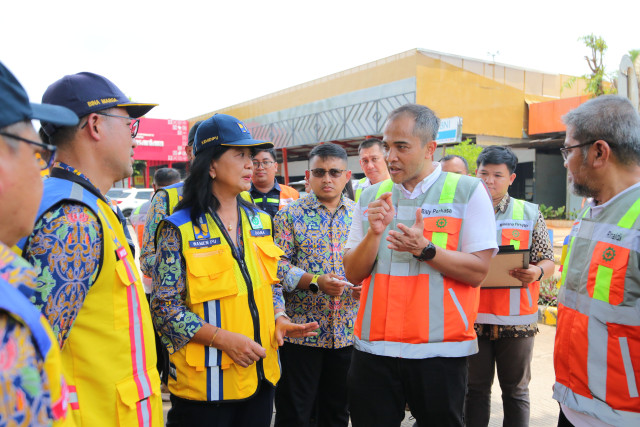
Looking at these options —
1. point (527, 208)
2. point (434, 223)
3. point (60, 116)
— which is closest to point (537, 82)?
point (527, 208)

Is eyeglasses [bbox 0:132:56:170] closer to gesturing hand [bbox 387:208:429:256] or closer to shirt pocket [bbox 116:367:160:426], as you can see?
shirt pocket [bbox 116:367:160:426]

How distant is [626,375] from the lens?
1.89 m

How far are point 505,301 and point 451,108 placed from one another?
17.6m

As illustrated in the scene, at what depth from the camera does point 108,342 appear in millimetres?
1563

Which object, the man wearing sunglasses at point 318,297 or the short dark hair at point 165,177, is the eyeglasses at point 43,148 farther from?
the short dark hair at point 165,177

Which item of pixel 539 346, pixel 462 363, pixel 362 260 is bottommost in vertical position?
pixel 539 346

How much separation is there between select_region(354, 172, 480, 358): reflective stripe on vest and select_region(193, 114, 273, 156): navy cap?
3.02 feet

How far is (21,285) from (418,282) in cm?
181

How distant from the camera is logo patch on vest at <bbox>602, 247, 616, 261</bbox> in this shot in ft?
6.52

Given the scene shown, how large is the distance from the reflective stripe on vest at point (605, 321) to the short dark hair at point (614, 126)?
19 centimetres

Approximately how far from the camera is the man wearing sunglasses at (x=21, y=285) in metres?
0.81

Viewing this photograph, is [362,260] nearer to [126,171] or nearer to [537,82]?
[126,171]

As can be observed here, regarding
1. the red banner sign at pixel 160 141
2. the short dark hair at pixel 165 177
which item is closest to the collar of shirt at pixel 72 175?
the short dark hair at pixel 165 177

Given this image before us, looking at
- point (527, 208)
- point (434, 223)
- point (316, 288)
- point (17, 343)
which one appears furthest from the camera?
point (527, 208)
